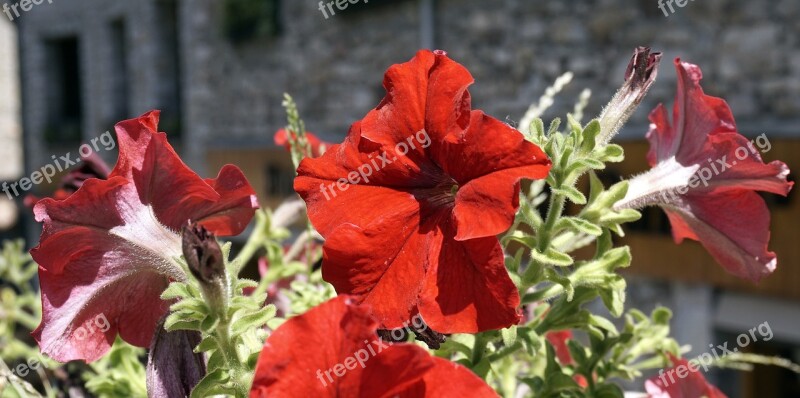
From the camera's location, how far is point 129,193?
605mm

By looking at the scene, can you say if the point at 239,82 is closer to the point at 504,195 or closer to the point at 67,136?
the point at 67,136

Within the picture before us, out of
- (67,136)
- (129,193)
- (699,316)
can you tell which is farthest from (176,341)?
(67,136)

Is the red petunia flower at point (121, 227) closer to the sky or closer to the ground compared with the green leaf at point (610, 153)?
closer to the sky

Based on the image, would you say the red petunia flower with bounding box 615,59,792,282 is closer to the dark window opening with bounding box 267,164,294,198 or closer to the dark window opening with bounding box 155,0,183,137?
the dark window opening with bounding box 267,164,294,198

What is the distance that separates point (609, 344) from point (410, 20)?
460 cm

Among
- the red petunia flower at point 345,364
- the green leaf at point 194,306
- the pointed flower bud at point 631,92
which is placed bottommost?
the red petunia flower at point 345,364

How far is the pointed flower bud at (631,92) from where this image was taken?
2.17 feet

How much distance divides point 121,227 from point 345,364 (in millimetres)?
246

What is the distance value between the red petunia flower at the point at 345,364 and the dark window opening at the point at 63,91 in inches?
373

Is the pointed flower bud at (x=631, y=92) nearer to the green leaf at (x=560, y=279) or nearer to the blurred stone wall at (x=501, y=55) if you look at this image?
the green leaf at (x=560, y=279)

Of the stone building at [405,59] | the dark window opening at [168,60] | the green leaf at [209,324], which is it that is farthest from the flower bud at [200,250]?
the dark window opening at [168,60]

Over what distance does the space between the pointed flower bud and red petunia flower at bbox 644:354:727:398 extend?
250 millimetres

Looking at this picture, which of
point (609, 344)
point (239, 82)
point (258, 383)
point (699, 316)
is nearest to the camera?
point (258, 383)

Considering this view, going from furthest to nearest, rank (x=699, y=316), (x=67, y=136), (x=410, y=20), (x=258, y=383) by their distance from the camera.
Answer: (x=67, y=136) → (x=410, y=20) → (x=699, y=316) → (x=258, y=383)
